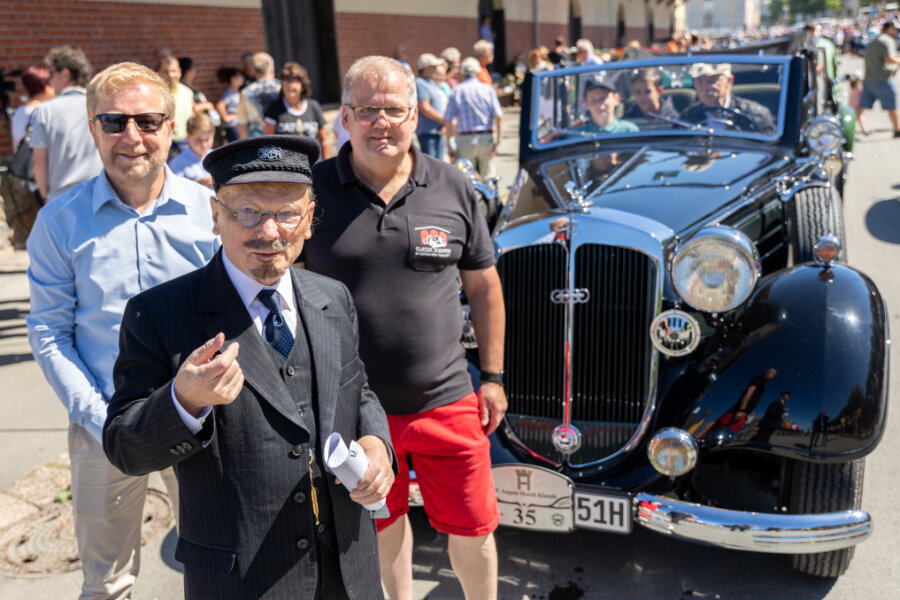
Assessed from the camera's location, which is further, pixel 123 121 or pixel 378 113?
pixel 378 113

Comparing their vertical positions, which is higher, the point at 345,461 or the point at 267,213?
the point at 267,213

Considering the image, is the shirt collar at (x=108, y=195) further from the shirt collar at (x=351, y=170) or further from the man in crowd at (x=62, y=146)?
the man in crowd at (x=62, y=146)

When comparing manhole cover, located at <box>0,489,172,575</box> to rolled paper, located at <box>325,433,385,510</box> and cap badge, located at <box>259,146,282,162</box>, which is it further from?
cap badge, located at <box>259,146,282,162</box>

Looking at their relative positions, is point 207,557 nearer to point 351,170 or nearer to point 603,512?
point 351,170

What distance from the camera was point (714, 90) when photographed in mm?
4266

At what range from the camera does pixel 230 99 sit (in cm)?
959

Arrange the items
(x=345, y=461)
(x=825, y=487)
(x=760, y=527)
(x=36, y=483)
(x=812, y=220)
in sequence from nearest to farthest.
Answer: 1. (x=345, y=461)
2. (x=760, y=527)
3. (x=825, y=487)
4. (x=812, y=220)
5. (x=36, y=483)

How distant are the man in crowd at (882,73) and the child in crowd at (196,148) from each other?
1081 cm

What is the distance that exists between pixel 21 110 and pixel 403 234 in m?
4.29

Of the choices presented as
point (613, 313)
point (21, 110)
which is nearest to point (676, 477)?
point (613, 313)

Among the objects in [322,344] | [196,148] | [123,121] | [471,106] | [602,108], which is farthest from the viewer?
[471,106]

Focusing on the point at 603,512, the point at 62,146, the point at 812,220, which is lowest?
the point at 603,512

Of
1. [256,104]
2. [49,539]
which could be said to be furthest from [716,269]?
[256,104]

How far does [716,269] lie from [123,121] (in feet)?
6.73
